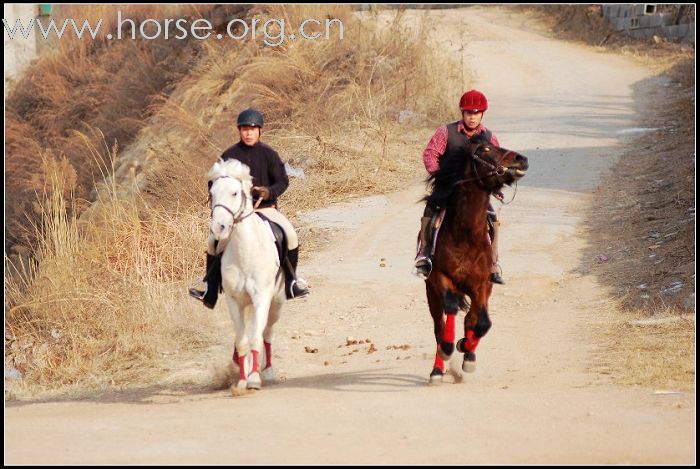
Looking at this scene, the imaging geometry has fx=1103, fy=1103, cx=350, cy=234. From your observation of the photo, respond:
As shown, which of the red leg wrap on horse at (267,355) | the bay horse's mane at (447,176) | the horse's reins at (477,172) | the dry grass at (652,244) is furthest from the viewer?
the red leg wrap on horse at (267,355)

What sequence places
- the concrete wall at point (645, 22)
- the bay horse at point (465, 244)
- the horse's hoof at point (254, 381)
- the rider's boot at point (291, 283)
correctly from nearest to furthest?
1. the bay horse at point (465, 244)
2. the horse's hoof at point (254, 381)
3. the rider's boot at point (291, 283)
4. the concrete wall at point (645, 22)

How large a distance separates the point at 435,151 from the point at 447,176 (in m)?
0.44

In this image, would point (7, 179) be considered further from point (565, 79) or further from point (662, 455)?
point (662, 455)

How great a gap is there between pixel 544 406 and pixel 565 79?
65.9 ft

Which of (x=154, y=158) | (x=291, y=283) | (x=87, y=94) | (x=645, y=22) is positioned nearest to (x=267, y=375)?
Answer: (x=291, y=283)

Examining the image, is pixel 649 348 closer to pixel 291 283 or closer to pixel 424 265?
pixel 424 265

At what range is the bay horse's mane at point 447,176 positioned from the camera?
8.75m

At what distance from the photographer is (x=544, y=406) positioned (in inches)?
311

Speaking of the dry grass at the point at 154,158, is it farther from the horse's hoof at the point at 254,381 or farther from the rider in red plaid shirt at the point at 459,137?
the rider in red plaid shirt at the point at 459,137

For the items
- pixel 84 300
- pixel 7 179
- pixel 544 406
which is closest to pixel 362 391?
pixel 544 406

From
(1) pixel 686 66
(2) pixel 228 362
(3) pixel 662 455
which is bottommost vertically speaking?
(2) pixel 228 362

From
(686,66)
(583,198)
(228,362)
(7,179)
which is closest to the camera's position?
(228,362)

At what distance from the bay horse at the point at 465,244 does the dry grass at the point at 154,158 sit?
10.9 ft

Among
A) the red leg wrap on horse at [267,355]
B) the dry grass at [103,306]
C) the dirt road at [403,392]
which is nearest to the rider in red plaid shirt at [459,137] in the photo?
the dirt road at [403,392]
